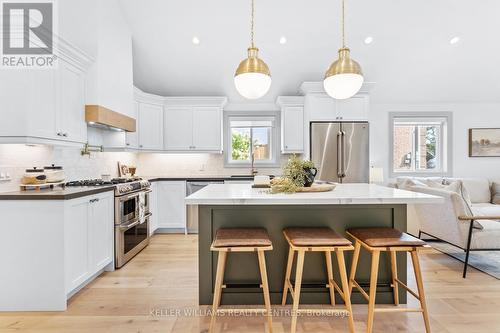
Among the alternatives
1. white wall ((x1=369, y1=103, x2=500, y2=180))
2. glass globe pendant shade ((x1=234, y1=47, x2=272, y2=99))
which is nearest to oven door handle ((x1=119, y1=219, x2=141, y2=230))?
glass globe pendant shade ((x1=234, y1=47, x2=272, y2=99))

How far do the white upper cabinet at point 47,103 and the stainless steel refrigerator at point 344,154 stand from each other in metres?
3.31

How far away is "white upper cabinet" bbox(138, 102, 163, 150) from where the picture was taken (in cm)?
482

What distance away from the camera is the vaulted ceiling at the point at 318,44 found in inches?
157

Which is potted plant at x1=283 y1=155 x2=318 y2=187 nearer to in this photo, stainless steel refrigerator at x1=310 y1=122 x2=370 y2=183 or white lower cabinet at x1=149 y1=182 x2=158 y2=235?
stainless steel refrigerator at x1=310 y1=122 x2=370 y2=183

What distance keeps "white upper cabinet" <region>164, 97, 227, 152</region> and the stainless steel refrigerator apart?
180 centimetres

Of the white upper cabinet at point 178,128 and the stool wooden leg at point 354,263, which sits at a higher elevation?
the white upper cabinet at point 178,128

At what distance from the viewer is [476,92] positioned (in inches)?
212

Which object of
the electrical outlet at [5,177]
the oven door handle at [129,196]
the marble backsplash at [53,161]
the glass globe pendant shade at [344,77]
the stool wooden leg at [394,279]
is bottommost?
the stool wooden leg at [394,279]

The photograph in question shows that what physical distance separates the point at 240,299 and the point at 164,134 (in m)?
3.60

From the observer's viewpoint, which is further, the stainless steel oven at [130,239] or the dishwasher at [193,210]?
the dishwasher at [193,210]

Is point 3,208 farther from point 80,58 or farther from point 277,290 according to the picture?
point 277,290
